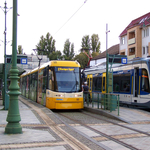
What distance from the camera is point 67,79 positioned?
15570 mm

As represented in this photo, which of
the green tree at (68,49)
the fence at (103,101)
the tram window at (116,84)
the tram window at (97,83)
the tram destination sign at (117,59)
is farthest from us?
the green tree at (68,49)

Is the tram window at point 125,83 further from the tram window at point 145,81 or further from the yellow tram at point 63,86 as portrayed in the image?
the yellow tram at point 63,86

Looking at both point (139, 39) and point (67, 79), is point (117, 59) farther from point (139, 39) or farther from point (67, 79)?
point (139, 39)

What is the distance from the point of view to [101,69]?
22.0 metres

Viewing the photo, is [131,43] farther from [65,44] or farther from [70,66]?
[65,44]

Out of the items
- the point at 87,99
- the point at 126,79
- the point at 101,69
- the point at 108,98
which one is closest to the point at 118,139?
the point at 108,98

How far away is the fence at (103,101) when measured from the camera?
13320 mm

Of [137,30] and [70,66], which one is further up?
[137,30]

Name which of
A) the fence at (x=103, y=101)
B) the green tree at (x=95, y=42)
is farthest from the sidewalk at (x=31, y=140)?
the green tree at (x=95, y=42)

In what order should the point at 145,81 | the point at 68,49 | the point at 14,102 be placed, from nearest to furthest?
the point at 14,102 < the point at 145,81 < the point at 68,49

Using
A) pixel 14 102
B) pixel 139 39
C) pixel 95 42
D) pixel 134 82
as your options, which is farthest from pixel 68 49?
pixel 14 102

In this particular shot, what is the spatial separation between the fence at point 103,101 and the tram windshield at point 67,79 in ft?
3.64

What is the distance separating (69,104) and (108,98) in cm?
260

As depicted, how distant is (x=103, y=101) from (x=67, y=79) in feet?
8.52
